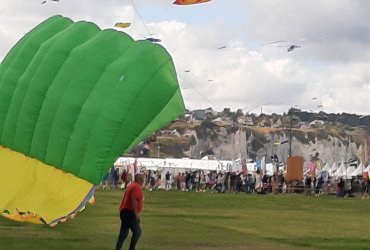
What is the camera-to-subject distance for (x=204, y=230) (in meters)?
A: 23.8

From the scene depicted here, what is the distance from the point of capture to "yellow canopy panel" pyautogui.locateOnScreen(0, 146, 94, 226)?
18.5 m

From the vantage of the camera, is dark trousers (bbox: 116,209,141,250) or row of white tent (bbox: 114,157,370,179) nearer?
dark trousers (bbox: 116,209,141,250)

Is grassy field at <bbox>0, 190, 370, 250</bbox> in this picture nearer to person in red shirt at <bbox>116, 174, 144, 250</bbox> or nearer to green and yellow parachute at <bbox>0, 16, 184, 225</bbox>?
green and yellow parachute at <bbox>0, 16, 184, 225</bbox>

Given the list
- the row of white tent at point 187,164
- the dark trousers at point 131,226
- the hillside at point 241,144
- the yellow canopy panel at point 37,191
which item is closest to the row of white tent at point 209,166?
the row of white tent at point 187,164

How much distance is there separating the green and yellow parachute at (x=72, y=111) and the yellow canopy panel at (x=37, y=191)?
0.06ft

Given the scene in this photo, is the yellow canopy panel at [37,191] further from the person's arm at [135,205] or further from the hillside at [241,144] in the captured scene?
the hillside at [241,144]

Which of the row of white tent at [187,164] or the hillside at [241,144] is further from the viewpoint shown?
the hillside at [241,144]

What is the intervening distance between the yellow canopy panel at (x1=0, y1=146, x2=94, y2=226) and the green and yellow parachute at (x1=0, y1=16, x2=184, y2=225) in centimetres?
2

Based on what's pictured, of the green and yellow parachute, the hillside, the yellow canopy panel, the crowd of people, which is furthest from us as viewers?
the hillside

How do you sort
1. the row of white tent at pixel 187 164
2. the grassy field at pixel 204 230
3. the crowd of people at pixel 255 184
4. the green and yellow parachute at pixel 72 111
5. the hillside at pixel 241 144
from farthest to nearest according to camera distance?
the hillside at pixel 241 144 → the row of white tent at pixel 187 164 → the crowd of people at pixel 255 184 → the grassy field at pixel 204 230 → the green and yellow parachute at pixel 72 111

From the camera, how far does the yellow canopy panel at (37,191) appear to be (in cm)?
1852

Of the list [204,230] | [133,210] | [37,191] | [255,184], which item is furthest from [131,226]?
[255,184]

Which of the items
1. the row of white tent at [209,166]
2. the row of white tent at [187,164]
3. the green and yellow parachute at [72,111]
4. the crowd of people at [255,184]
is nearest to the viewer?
the green and yellow parachute at [72,111]

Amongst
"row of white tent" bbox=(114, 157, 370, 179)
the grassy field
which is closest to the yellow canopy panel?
the grassy field
